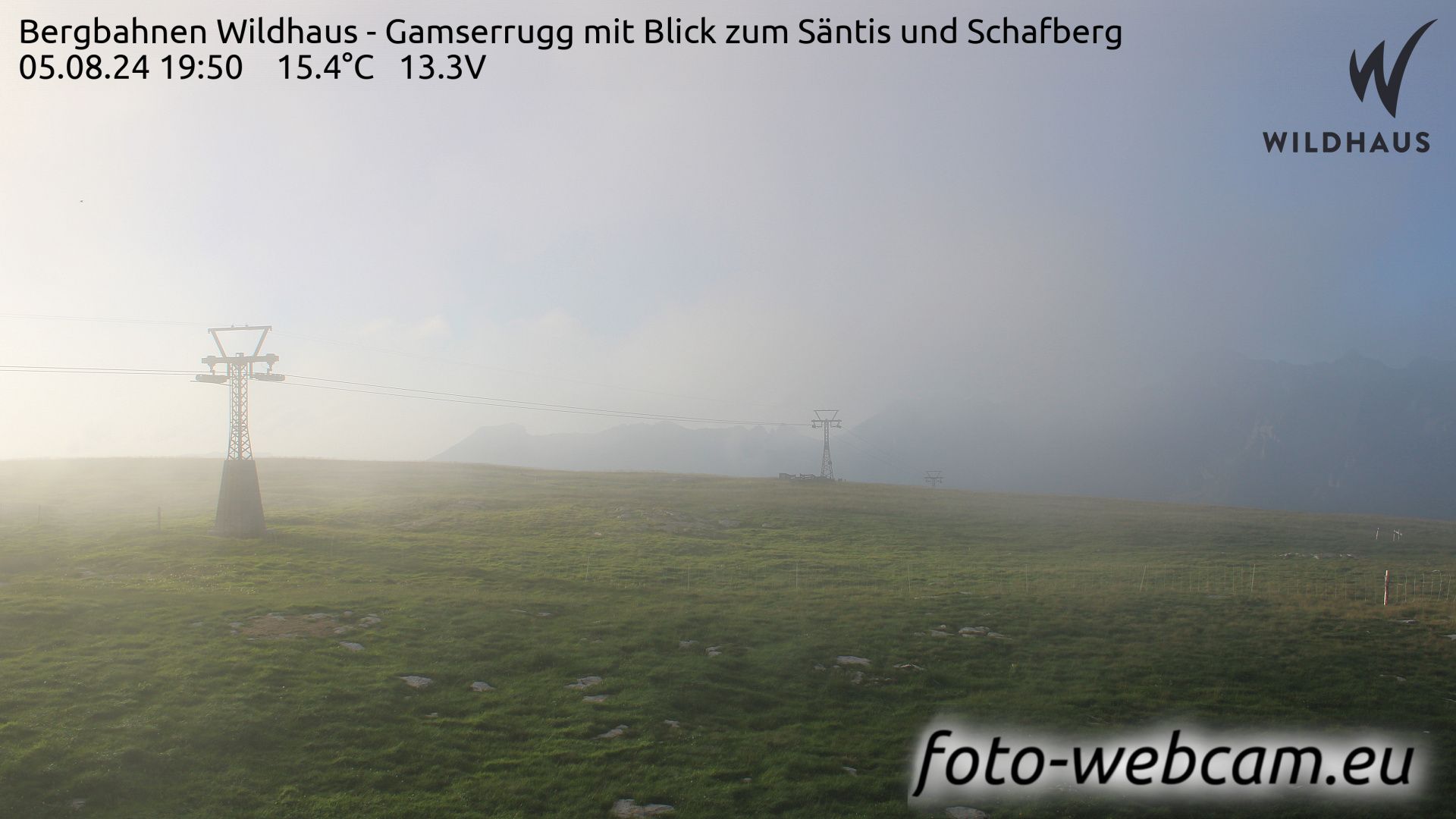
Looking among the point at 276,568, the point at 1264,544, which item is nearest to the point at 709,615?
the point at 276,568

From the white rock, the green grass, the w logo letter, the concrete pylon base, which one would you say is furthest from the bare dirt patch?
the w logo letter

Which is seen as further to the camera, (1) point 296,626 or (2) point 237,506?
(2) point 237,506

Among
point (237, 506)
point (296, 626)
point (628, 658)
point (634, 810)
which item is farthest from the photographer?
point (237, 506)

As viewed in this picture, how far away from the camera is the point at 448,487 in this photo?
11275 cm

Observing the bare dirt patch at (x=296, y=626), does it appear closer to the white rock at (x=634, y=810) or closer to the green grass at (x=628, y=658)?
the green grass at (x=628, y=658)

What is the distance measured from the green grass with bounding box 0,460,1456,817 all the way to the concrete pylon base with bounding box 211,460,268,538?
5.55 feet

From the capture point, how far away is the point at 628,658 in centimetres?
3894

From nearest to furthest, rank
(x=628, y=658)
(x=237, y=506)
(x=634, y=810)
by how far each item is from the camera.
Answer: (x=634, y=810) < (x=628, y=658) < (x=237, y=506)

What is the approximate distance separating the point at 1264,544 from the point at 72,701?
9826cm

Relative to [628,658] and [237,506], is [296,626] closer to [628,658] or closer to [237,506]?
[628,658]

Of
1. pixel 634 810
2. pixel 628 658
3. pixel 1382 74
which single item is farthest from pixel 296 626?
pixel 1382 74

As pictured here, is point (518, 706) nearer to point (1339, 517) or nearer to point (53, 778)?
point (53, 778)

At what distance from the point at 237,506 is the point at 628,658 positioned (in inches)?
1904

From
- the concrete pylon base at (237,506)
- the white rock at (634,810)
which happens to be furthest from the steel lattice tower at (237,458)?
the white rock at (634,810)
